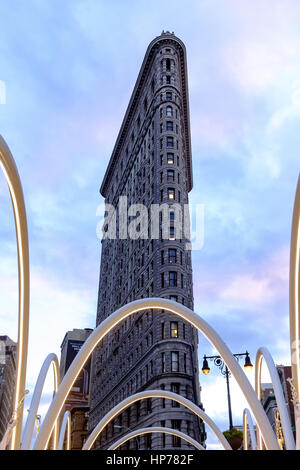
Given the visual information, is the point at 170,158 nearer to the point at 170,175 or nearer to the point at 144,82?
the point at 170,175

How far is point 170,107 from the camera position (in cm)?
8506

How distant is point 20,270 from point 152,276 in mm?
57807

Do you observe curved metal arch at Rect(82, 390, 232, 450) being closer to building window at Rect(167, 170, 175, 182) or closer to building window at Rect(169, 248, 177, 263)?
building window at Rect(169, 248, 177, 263)

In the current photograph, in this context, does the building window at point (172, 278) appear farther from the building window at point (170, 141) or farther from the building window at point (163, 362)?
the building window at point (170, 141)

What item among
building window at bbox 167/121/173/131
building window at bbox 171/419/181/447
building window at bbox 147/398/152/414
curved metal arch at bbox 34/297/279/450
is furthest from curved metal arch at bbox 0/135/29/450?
building window at bbox 167/121/173/131

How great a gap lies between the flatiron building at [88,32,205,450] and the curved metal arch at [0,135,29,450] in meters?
46.7

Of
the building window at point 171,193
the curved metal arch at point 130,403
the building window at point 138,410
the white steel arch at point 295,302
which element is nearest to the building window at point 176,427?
the building window at point 138,410

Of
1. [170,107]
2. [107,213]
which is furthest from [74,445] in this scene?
[170,107]

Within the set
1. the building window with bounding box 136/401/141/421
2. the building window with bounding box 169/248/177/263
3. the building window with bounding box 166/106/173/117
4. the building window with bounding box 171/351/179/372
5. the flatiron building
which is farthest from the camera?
the building window with bounding box 166/106/173/117

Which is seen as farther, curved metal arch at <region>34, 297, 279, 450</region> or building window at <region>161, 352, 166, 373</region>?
building window at <region>161, 352, 166, 373</region>

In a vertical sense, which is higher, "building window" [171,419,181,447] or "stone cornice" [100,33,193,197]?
"stone cornice" [100,33,193,197]

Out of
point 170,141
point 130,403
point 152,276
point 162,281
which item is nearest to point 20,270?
point 130,403

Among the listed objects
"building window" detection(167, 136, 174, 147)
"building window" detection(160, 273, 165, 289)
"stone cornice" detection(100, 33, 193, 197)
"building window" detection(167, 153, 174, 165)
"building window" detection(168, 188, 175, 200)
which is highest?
"stone cornice" detection(100, 33, 193, 197)

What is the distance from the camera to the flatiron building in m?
63.2
